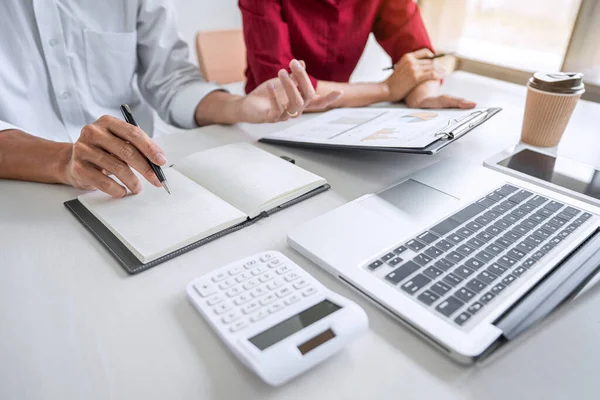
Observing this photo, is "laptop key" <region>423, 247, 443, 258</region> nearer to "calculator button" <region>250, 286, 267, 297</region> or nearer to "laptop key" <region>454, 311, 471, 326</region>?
"laptop key" <region>454, 311, 471, 326</region>

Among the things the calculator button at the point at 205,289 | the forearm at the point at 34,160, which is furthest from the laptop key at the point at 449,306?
the forearm at the point at 34,160

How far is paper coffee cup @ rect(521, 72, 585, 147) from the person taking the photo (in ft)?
2.38

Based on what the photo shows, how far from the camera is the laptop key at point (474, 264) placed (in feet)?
1.47

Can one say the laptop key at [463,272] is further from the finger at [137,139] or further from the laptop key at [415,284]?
the finger at [137,139]

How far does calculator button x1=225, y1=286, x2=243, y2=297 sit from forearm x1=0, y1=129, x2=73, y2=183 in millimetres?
383

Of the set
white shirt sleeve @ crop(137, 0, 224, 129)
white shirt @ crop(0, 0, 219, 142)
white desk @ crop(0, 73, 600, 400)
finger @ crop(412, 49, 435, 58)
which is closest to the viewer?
white desk @ crop(0, 73, 600, 400)

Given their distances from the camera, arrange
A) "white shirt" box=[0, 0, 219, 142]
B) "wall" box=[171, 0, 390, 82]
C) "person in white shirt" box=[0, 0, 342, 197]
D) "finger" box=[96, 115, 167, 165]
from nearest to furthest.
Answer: "finger" box=[96, 115, 167, 165]
"person in white shirt" box=[0, 0, 342, 197]
"white shirt" box=[0, 0, 219, 142]
"wall" box=[171, 0, 390, 82]

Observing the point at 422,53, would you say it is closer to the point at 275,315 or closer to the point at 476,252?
the point at 476,252

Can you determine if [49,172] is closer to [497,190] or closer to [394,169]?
[394,169]

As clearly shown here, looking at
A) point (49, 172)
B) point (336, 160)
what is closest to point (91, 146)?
point (49, 172)

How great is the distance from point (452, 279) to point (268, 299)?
0.62 feet

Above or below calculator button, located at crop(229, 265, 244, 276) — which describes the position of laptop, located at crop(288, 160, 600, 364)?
above

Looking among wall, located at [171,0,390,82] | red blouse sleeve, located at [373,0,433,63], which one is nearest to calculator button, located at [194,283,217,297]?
red blouse sleeve, located at [373,0,433,63]

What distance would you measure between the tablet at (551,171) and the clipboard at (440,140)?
0.25 feet
